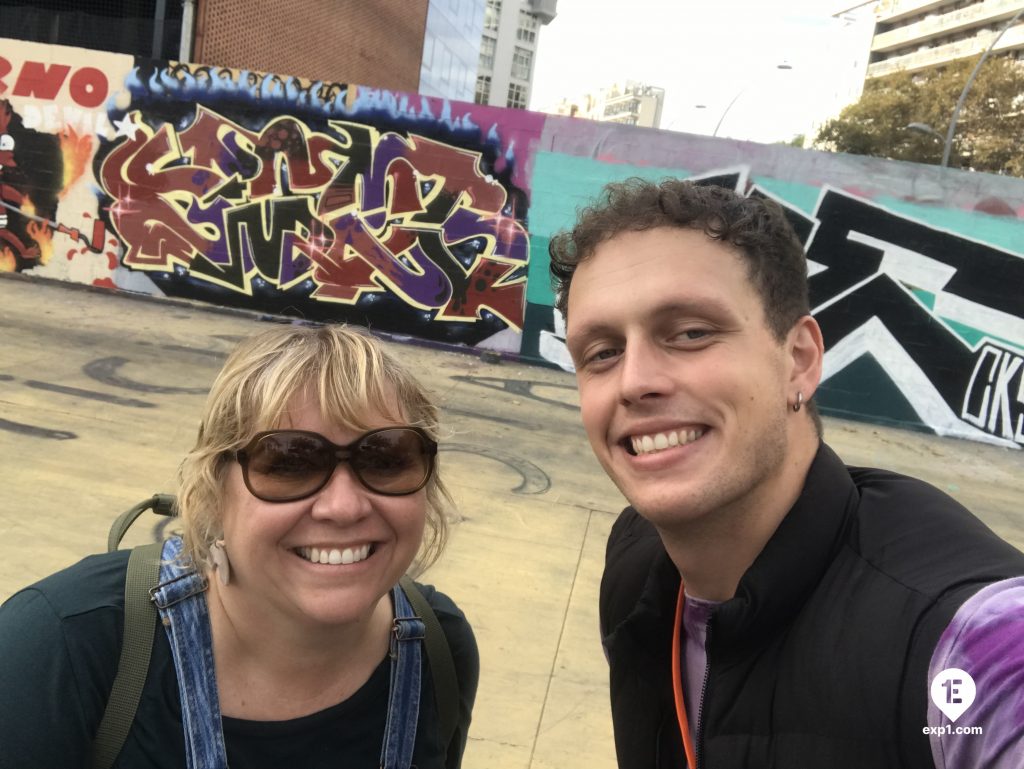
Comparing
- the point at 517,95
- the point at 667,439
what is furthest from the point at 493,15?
the point at 667,439

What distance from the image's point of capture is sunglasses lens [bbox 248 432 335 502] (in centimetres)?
152

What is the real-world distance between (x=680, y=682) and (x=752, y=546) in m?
0.33

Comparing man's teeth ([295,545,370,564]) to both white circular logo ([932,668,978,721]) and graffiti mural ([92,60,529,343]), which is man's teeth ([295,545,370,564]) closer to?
white circular logo ([932,668,978,721])

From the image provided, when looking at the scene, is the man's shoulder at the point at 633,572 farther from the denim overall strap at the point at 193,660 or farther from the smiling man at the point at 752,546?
the denim overall strap at the point at 193,660

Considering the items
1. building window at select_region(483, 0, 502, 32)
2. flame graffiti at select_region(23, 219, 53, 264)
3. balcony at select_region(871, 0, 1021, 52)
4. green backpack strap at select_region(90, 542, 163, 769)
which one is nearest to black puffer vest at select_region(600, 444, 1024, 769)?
green backpack strap at select_region(90, 542, 163, 769)

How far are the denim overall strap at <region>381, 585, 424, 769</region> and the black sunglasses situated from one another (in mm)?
315

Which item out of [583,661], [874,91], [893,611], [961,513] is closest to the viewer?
[893,611]

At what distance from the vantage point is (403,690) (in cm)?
162

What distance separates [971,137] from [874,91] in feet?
25.5

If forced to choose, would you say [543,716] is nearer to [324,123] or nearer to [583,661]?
[583,661]

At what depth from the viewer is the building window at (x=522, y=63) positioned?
104m

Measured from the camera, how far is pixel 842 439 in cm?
866

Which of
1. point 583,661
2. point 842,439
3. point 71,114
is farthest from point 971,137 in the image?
point 583,661

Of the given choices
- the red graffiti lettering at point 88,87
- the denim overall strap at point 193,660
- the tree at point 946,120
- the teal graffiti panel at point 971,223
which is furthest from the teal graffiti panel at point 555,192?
the tree at point 946,120
